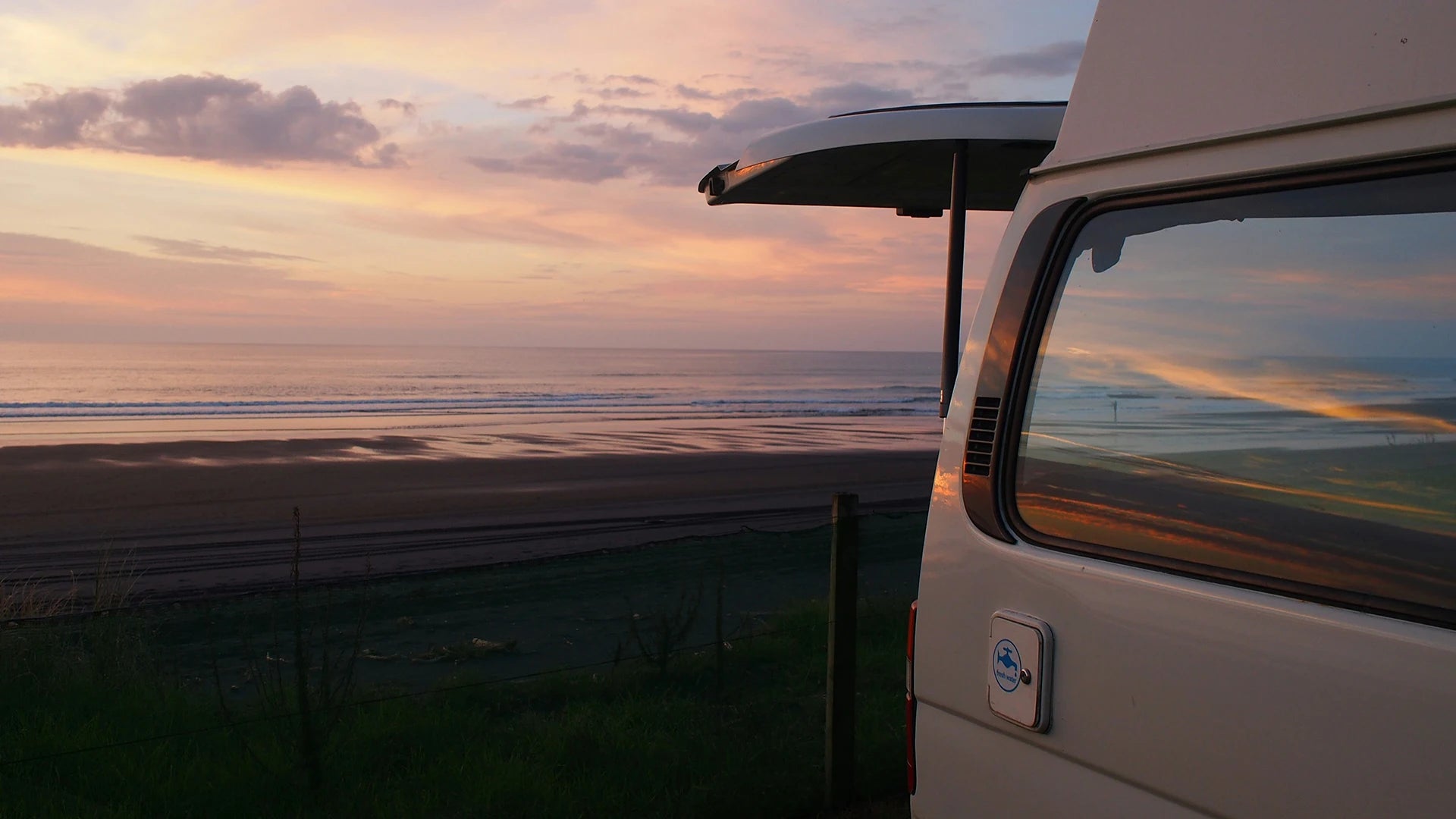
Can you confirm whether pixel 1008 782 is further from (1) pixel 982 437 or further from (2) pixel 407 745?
(2) pixel 407 745

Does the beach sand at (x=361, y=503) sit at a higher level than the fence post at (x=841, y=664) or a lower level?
lower

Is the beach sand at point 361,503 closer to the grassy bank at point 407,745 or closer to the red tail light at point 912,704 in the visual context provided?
the grassy bank at point 407,745

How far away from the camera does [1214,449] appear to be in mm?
1890

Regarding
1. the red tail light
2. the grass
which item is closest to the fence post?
the grass

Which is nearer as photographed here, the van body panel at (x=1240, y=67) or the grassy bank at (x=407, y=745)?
the van body panel at (x=1240, y=67)

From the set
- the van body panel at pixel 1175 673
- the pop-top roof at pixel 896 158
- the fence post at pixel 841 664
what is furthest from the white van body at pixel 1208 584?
the fence post at pixel 841 664

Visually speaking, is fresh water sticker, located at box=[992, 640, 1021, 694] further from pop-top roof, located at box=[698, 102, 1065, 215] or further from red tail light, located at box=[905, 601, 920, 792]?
pop-top roof, located at box=[698, 102, 1065, 215]

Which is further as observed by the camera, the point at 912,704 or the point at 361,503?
the point at 361,503

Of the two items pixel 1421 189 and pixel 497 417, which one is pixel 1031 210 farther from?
pixel 497 417

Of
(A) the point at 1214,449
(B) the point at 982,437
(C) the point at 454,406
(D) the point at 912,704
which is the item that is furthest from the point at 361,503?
(C) the point at 454,406

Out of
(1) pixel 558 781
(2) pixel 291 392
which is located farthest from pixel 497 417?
(1) pixel 558 781

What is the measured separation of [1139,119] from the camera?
202cm

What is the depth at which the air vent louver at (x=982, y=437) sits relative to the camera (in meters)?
2.24

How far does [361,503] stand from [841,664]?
14.2 meters
